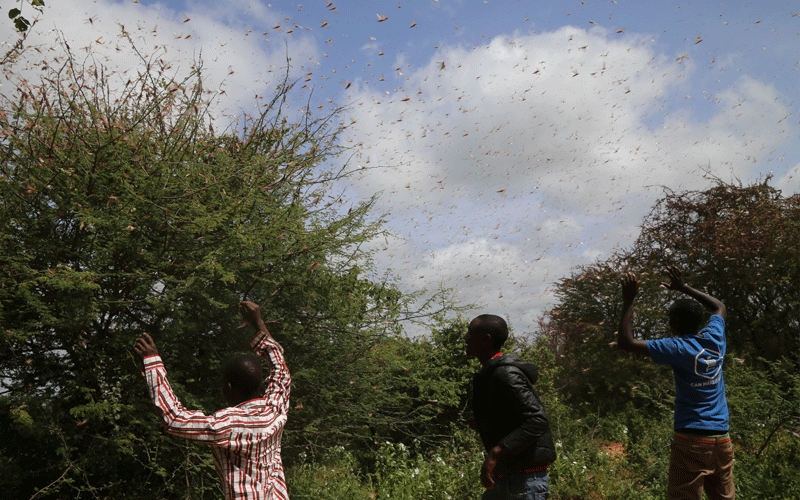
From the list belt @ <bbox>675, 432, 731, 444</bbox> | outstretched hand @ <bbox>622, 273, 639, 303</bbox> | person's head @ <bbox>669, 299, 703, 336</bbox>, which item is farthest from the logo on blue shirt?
outstretched hand @ <bbox>622, 273, 639, 303</bbox>

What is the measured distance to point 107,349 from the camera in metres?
6.54

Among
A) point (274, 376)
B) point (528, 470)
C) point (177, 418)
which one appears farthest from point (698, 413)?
point (177, 418)

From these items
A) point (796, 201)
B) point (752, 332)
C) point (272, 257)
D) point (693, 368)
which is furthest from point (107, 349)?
point (796, 201)

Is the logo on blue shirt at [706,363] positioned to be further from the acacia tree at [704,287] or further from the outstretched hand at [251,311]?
the acacia tree at [704,287]

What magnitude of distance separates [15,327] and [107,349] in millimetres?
986

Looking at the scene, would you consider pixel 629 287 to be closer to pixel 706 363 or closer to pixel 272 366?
pixel 706 363

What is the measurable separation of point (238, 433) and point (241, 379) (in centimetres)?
29

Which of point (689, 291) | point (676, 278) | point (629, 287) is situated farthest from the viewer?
point (689, 291)

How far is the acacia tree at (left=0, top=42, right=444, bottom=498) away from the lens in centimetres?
612

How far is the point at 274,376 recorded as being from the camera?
2.85 metres

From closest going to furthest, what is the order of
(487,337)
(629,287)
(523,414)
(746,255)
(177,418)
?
(177,418)
(523,414)
(487,337)
(629,287)
(746,255)

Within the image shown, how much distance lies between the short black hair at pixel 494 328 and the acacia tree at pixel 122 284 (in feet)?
12.0

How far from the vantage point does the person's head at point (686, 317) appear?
3.86 m

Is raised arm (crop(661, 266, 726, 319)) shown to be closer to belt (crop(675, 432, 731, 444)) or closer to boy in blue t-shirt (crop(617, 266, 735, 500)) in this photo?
boy in blue t-shirt (crop(617, 266, 735, 500))
